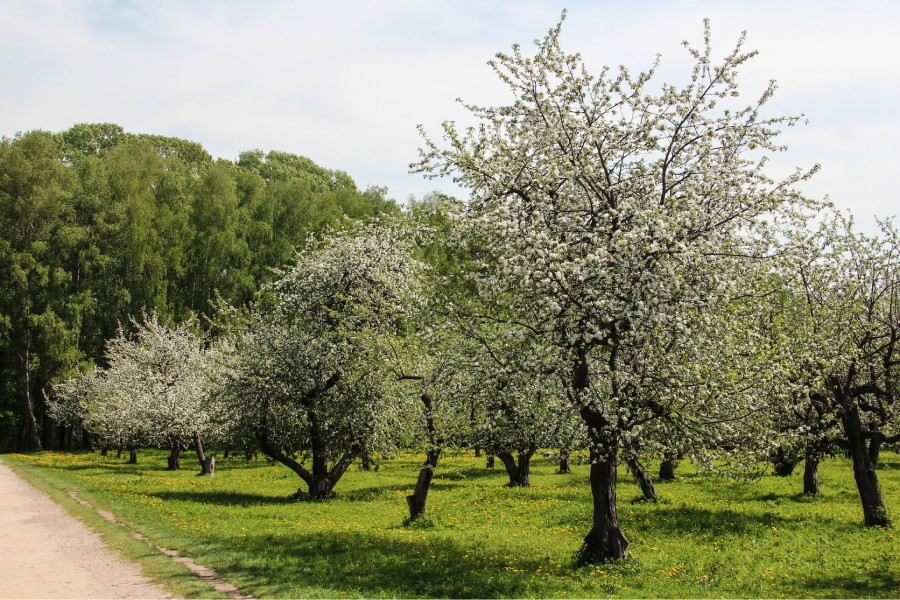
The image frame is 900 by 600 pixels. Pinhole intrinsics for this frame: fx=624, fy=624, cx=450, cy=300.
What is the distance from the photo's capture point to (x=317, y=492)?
24297mm

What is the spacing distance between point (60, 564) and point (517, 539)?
10.4m

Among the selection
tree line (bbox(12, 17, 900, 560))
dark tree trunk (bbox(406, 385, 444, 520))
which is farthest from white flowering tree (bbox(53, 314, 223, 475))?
tree line (bbox(12, 17, 900, 560))

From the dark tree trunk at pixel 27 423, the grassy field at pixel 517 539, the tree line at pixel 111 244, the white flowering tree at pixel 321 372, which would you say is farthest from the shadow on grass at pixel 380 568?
the dark tree trunk at pixel 27 423

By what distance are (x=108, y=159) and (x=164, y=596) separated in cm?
5945

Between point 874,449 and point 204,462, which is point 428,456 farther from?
point 204,462

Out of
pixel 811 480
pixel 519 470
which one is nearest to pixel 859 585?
pixel 811 480

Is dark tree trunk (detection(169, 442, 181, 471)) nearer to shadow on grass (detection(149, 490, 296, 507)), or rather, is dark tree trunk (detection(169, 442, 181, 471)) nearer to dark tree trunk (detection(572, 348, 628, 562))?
shadow on grass (detection(149, 490, 296, 507))

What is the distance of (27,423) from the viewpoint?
194 feet

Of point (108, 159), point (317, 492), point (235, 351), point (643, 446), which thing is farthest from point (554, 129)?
point (108, 159)

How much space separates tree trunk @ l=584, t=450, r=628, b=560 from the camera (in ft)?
42.9

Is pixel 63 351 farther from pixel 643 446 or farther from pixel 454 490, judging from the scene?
pixel 643 446

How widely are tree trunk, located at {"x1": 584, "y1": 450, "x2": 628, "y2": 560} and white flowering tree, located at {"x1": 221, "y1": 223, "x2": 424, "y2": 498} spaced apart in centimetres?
909

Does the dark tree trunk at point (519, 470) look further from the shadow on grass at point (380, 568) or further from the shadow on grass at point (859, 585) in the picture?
the shadow on grass at point (859, 585)

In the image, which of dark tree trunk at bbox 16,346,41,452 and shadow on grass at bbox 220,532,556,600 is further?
dark tree trunk at bbox 16,346,41,452
